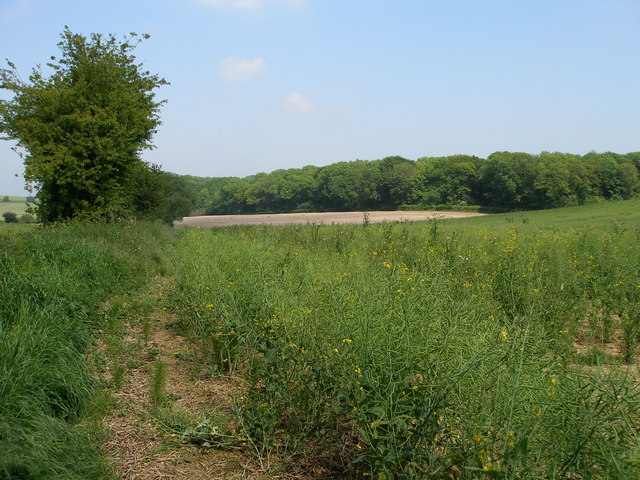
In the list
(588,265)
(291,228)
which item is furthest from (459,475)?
(291,228)

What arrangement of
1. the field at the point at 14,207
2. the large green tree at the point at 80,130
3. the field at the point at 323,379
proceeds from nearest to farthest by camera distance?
the field at the point at 323,379
the large green tree at the point at 80,130
the field at the point at 14,207

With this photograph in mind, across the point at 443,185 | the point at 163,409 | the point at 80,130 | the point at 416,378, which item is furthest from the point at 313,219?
the point at 416,378

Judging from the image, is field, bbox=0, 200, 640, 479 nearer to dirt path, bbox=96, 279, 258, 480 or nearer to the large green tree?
dirt path, bbox=96, 279, 258, 480

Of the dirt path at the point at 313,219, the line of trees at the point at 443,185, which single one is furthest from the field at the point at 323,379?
the line of trees at the point at 443,185

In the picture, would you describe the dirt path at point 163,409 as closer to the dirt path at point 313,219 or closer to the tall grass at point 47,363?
the tall grass at point 47,363

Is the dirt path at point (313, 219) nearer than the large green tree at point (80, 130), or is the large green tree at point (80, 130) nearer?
the large green tree at point (80, 130)

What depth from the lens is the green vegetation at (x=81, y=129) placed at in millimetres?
15828

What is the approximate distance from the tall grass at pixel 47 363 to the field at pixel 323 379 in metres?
0.02

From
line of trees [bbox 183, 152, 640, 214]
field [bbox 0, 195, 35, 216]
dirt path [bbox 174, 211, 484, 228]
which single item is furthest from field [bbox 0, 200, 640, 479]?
field [bbox 0, 195, 35, 216]

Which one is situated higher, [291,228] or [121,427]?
[291,228]

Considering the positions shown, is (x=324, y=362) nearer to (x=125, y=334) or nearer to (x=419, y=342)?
(x=419, y=342)

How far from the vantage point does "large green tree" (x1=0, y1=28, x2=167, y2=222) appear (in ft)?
51.9

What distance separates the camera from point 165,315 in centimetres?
740

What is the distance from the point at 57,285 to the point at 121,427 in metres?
2.77
